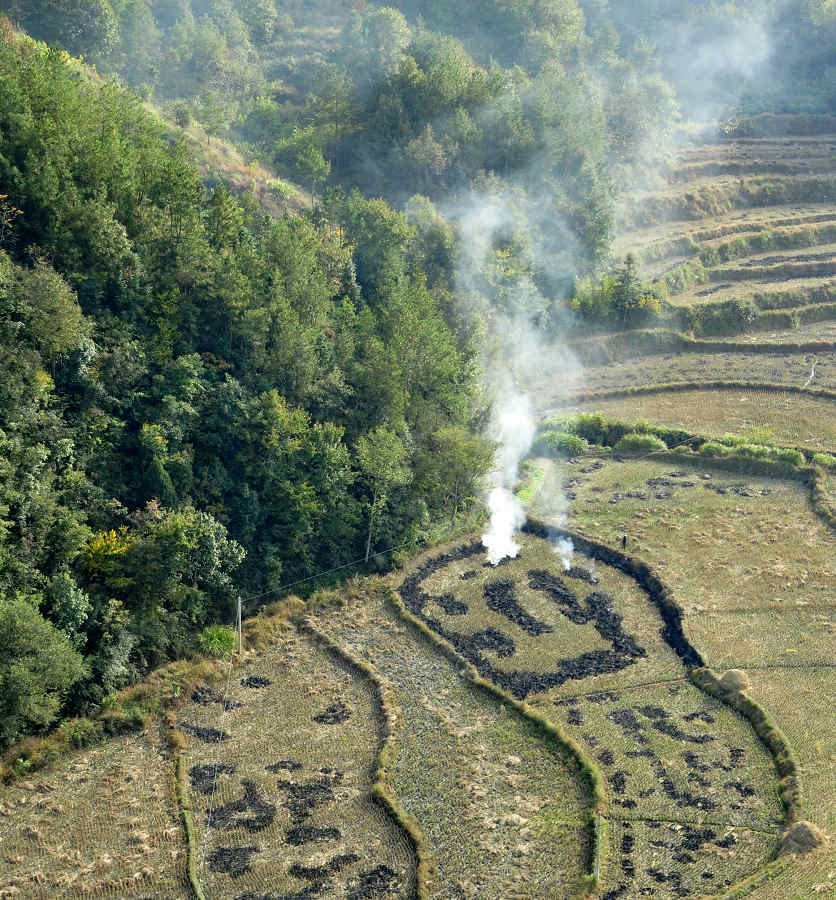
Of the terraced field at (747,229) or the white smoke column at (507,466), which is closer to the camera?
the white smoke column at (507,466)

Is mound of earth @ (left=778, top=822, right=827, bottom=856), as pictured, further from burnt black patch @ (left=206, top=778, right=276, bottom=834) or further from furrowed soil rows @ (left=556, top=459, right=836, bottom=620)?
burnt black patch @ (left=206, top=778, right=276, bottom=834)

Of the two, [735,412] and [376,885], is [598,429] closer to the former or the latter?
[735,412]

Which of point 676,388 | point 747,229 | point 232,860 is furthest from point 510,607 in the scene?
point 747,229

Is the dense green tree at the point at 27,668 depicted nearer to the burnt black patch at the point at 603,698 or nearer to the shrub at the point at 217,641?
the shrub at the point at 217,641

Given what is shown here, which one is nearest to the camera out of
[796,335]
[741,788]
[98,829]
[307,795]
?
[98,829]

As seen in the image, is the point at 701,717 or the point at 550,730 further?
the point at 701,717

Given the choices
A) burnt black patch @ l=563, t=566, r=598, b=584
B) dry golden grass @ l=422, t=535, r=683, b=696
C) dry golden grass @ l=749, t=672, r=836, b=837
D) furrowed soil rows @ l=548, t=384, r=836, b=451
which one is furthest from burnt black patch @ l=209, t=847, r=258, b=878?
furrowed soil rows @ l=548, t=384, r=836, b=451

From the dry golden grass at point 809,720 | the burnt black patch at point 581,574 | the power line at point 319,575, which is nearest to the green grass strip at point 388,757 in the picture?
the power line at point 319,575
